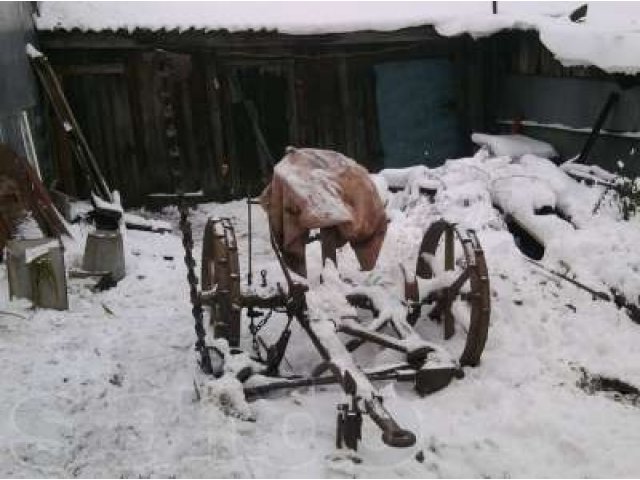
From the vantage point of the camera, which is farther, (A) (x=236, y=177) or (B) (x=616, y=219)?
(A) (x=236, y=177)

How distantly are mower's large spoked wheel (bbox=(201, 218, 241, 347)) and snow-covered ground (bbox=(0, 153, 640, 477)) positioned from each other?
0.43 metres

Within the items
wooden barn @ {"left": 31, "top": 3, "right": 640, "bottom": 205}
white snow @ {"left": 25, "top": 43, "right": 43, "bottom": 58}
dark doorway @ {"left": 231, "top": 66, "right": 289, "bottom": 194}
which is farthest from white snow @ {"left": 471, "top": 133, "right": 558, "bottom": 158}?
white snow @ {"left": 25, "top": 43, "right": 43, "bottom": 58}

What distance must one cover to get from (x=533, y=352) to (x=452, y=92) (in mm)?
7987

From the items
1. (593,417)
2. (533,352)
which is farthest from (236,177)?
(593,417)

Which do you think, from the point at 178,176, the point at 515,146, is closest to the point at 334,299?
the point at 178,176

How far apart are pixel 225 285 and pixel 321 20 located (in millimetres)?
7194

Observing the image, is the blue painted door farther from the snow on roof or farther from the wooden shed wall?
the snow on roof

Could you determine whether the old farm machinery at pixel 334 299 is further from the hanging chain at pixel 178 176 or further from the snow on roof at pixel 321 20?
the snow on roof at pixel 321 20

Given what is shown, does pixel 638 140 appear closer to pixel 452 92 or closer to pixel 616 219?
pixel 616 219

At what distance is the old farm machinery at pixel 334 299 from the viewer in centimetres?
504

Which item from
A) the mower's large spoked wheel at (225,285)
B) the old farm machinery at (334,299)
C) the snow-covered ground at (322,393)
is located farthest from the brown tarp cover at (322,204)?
the snow-covered ground at (322,393)

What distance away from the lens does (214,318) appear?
19.8 ft

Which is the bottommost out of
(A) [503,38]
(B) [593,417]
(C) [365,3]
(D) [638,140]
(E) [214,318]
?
(B) [593,417]

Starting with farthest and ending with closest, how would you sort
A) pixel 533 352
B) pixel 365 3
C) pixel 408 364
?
1. pixel 365 3
2. pixel 533 352
3. pixel 408 364
